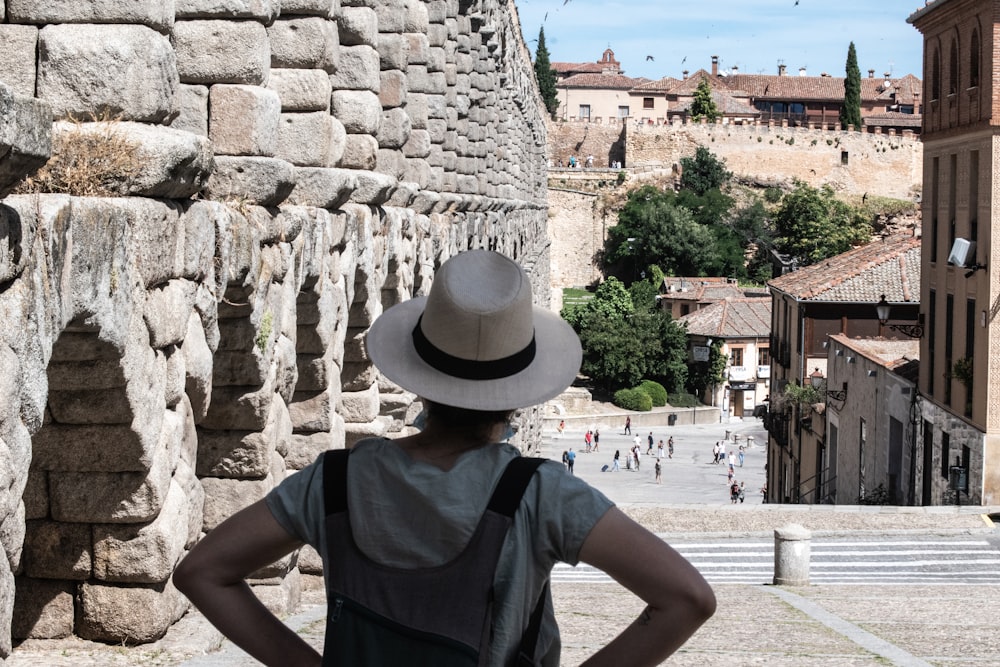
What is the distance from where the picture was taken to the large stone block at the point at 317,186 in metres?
9.21

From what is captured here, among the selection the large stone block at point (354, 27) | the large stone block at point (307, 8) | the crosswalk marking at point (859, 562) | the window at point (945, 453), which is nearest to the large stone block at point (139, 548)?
the large stone block at point (307, 8)

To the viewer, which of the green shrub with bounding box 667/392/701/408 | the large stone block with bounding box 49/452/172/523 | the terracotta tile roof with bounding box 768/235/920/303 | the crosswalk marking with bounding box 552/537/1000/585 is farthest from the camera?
the green shrub with bounding box 667/392/701/408

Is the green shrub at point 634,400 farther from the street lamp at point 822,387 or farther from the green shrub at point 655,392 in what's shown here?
the street lamp at point 822,387

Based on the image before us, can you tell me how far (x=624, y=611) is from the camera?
10.3 metres

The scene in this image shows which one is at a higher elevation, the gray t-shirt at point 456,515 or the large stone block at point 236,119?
the large stone block at point 236,119

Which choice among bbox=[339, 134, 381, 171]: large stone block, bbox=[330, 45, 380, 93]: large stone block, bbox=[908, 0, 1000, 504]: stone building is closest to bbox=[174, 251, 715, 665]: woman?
bbox=[339, 134, 381, 171]: large stone block

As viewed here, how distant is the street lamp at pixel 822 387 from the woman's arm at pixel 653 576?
2866cm

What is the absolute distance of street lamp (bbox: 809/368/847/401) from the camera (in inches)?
1217

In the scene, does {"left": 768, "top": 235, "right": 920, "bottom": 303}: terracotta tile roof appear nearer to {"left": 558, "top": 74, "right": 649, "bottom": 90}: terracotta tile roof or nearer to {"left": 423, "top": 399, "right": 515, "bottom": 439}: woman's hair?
{"left": 423, "top": 399, "right": 515, "bottom": 439}: woman's hair

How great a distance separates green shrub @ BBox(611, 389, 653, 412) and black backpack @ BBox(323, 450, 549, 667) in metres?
50.4

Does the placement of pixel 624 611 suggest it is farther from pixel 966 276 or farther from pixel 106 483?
pixel 966 276

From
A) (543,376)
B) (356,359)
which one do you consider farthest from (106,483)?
(356,359)

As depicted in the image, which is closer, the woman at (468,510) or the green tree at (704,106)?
the woman at (468,510)

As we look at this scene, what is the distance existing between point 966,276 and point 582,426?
2615 cm
